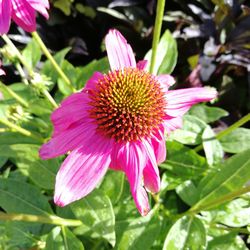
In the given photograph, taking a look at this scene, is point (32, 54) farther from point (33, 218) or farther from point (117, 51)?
point (33, 218)

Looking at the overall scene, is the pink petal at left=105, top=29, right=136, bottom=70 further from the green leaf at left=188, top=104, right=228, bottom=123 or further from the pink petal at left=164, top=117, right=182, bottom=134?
the green leaf at left=188, top=104, right=228, bottom=123

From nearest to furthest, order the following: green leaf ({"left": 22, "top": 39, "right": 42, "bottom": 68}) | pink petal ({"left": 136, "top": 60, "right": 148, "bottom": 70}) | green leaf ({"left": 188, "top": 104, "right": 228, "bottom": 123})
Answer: pink petal ({"left": 136, "top": 60, "right": 148, "bottom": 70}), green leaf ({"left": 188, "top": 104, "right": 228, "bottom": 123}), green leaf ({"left": 22, "top": 39, "right": 42, "bottom": 68})

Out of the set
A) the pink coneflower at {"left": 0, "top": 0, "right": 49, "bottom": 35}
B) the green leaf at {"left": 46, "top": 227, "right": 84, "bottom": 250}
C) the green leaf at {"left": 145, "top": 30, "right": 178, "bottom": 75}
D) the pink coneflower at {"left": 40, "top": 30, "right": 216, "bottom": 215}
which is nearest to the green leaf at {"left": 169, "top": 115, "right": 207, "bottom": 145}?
the green leaf at {"left": 145, "top": 30, "right": 178, "bottom": 75}

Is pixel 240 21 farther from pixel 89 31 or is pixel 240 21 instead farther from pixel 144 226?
pixel 144 226

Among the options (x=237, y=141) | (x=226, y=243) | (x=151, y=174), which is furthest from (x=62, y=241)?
(x=237, y=141)

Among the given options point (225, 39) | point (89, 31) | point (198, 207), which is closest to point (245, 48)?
point (225, 39)

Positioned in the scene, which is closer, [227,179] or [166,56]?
[227,179]

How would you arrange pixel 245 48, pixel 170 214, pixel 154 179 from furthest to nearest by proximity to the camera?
pixel 245 48 < pixel 170 214 < pixel 154 179
